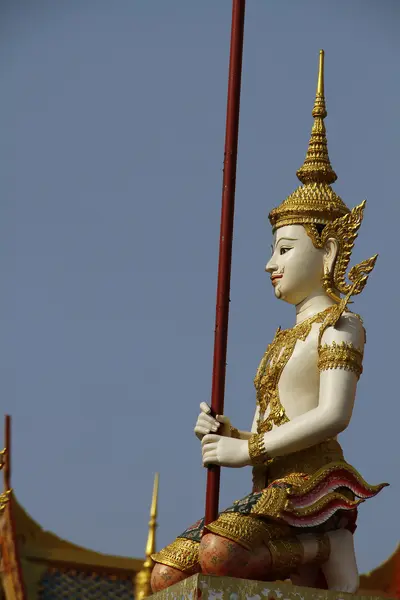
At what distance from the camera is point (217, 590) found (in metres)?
7.21

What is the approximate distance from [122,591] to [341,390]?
601 centimetres

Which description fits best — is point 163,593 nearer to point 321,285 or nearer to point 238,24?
point 321,285

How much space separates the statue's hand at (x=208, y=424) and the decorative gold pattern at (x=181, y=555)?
50cm

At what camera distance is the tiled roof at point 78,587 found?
516 inches

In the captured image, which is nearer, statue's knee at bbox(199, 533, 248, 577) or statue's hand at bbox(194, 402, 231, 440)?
statue's knee at bbox(199, 533, 248, 577)

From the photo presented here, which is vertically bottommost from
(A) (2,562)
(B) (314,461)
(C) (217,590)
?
(C) (217,590)

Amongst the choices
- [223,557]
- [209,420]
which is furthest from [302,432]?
[223,557]

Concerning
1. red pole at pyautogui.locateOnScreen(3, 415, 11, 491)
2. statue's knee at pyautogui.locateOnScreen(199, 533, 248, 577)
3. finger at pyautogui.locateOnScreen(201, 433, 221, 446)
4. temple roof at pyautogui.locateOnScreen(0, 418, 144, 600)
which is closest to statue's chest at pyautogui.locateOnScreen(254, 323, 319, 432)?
finger at pyautogui.locateOnScreen(201, 433, 221, 446)

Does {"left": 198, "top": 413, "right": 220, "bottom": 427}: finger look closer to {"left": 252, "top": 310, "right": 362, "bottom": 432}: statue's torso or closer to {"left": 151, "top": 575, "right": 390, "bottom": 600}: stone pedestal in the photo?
{"left": 252, "top": 310, "right": 362, "bottom": 432}: statue's torso

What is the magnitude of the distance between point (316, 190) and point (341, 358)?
0.97 meters

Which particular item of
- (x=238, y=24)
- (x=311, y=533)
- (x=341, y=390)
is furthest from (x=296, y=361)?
(x=238, y=24)

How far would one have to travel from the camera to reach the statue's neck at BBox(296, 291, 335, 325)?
8.18m

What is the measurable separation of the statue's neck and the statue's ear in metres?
0.14

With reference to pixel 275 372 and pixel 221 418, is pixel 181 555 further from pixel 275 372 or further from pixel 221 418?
pixel 275 372
